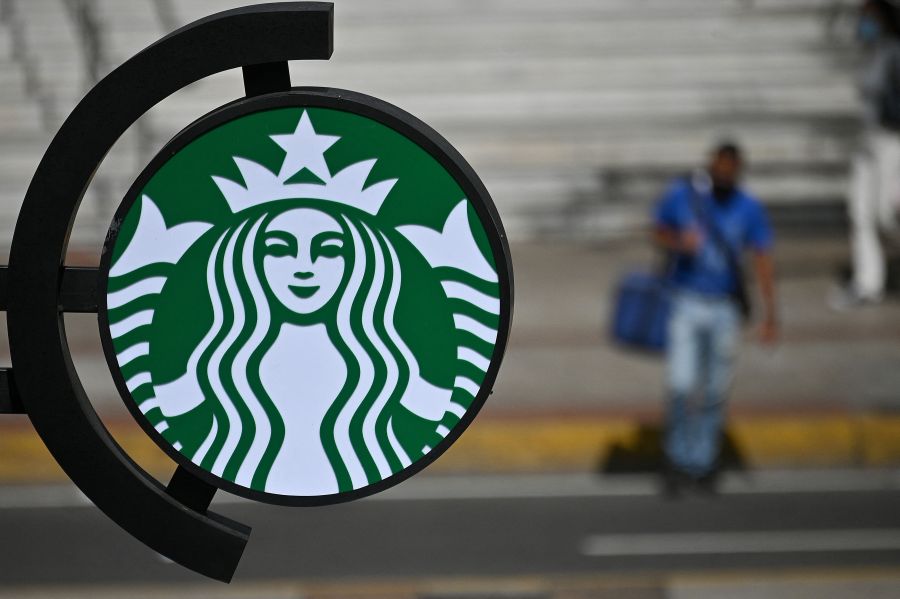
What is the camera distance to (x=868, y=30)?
380 inches

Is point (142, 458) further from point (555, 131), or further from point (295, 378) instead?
point (555, 131)

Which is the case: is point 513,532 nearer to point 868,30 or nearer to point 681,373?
point 681,373

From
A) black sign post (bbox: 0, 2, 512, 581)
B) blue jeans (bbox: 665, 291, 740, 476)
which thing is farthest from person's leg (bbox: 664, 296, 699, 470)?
black sign post (bbox: 0, 2, 512, 581)

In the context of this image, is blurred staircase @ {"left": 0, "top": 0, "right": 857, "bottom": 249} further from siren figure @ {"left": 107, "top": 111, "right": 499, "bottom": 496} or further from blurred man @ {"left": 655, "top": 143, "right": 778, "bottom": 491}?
siren figure @ {"left": 107, "top": 111, "right": 499, "bottom": 496}

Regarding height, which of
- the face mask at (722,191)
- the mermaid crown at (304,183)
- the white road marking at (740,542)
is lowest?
the white road marking at (740,542)

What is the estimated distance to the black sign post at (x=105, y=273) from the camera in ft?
8.77

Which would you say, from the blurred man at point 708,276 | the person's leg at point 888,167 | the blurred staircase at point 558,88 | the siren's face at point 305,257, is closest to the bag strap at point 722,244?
the blurred man at point 708,276

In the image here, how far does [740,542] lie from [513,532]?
1.20m

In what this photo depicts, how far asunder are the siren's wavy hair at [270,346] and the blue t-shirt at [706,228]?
4.34 m

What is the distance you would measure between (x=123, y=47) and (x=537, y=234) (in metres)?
4.37

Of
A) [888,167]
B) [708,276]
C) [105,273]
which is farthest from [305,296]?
[888,167]

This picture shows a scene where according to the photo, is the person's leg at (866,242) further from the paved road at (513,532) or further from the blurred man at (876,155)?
the paved road at (513,532)

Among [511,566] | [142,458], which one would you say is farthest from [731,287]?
[142,458]

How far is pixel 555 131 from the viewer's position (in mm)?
12375
